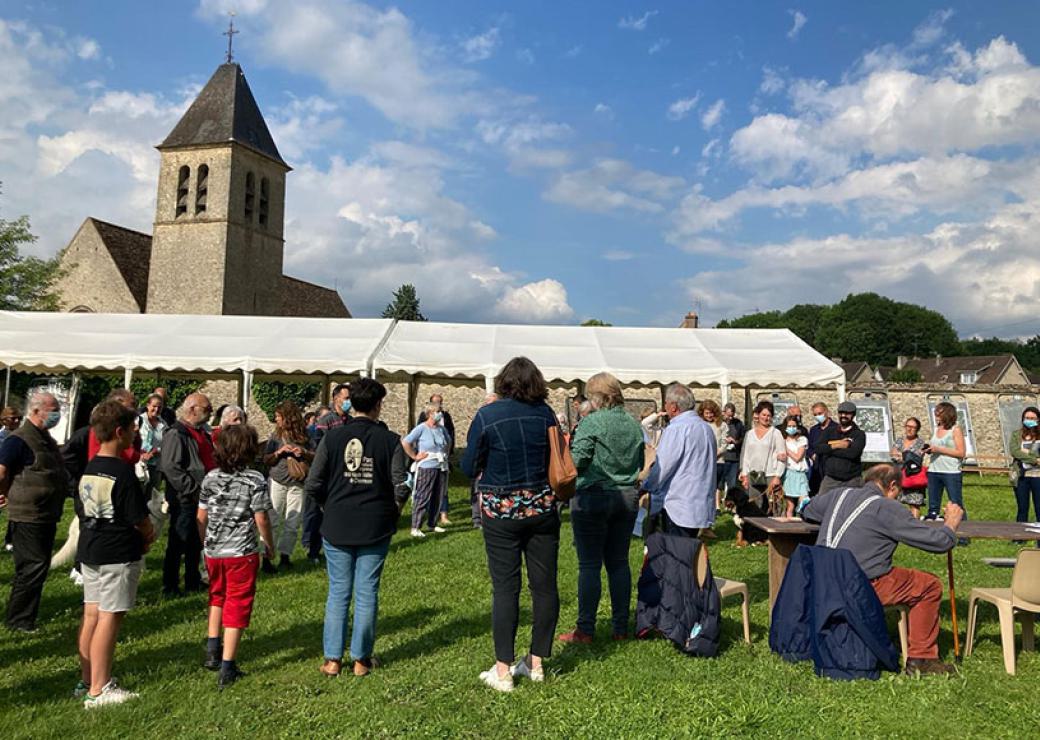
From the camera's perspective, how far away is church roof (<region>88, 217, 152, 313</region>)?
101 feet

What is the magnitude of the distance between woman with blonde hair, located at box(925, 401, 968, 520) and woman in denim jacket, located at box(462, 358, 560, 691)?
6.45m

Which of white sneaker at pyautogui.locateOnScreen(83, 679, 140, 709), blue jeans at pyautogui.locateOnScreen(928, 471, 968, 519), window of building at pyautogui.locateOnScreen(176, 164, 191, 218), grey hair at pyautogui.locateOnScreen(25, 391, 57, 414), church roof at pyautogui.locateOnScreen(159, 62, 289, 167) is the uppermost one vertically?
church roof at pyautogui.locateOnScreen(159, 62, 289, 167)

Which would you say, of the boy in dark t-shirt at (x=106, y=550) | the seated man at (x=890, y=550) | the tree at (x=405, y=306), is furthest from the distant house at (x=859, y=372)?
the boy in dark t-shirt at (x=106, y=550)

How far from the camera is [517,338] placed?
14461 mm

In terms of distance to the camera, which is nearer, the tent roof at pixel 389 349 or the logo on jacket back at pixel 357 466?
the logo on jacket back at pixel 357 466

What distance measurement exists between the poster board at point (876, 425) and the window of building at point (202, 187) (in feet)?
85.2

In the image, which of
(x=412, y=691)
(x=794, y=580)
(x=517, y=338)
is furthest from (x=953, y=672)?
(x=517, y=338)

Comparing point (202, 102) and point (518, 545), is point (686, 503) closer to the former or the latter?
point (518, 545)

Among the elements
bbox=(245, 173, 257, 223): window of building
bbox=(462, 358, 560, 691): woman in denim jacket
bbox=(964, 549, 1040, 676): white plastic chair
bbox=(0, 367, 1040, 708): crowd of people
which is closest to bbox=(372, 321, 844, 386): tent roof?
bbox=(0, 367, 1040, 708): crowd of people

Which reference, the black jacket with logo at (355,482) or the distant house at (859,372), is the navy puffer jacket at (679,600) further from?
the distant house at (859,372)

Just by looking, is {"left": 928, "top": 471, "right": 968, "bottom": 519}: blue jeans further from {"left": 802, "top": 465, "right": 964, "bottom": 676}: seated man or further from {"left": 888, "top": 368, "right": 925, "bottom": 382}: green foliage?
{"left": 888, "top": 368, "right": 925, "bottom": 382}: green foliage

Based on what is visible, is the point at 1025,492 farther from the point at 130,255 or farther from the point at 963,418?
the point at 130,255

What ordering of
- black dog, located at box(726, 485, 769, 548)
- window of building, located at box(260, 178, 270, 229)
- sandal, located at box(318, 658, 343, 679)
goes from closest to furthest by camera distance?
sandal, located at box(318, 658, 343, 679) → black dog, located at box(726, 485, 769, 548) → window of building, located at box(260, 178, 270, 229)

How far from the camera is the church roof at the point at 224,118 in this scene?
3095cm
